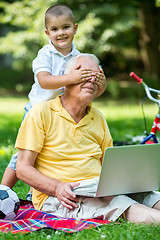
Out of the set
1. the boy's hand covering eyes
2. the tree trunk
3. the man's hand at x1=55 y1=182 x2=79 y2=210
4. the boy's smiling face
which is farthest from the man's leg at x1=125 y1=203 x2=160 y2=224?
the tree trunk

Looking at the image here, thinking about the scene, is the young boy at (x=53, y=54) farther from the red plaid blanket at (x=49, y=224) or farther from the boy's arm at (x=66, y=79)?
the red plaid blanket at (x=49, y=224)

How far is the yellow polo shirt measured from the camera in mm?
3111

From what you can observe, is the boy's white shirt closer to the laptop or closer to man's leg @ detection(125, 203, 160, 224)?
the laptop

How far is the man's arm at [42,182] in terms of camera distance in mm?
2959

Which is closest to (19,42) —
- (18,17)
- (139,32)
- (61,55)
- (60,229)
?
(18,17)

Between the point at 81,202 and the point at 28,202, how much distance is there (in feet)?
2.27

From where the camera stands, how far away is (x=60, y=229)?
2738 millimetres

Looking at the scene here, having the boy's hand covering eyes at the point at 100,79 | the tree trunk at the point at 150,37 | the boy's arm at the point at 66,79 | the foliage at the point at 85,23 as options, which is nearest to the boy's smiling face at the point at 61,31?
the boy's arm at the point at 66,79

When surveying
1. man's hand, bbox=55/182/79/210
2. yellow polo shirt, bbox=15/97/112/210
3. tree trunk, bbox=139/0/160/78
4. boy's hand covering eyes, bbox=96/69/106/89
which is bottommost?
man's hand, bbox=55/182/79/210

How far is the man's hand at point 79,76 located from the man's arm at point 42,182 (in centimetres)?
60

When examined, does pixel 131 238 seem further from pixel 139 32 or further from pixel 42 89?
pixel 139 32

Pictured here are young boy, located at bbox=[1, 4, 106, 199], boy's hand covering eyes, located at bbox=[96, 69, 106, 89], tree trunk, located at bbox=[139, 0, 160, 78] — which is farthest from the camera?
tree trunk, located at bbox=[139, 0, 160, 78]

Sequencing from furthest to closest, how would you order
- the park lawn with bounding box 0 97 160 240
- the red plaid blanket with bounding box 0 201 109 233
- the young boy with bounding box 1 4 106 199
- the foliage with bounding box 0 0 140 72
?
1. the foliage with bounding box 0 0 140 72
2. the young boy with bounding box 1 4 106 199
3. the red plaid blanket with bounding box 0 201 109 233
4. the park lawn with bounding box 0 97 160 240

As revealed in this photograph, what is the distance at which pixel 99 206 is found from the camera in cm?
308
